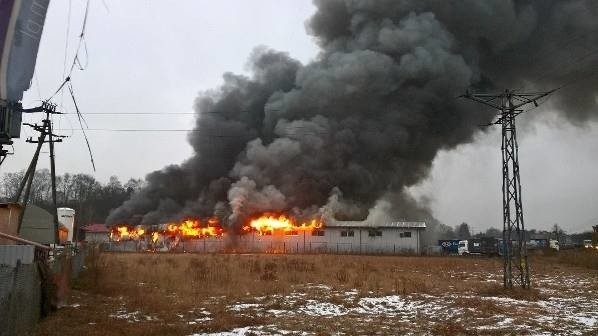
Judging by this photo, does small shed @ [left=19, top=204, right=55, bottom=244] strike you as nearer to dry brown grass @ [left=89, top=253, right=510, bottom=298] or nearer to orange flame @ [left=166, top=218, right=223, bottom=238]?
dry brown grass @ [left=89, top=253, right=510, bottom=298]

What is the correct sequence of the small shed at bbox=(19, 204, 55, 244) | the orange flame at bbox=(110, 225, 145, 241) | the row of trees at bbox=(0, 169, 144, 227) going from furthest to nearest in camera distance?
the row of trees at bbox=(0, 169, 144, 227)
the orange flame at bbox=(110, 225, 145, 241)
the small shed at bbox=(19, 204, 55, 244)

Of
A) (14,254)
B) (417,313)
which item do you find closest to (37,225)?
(14,254)

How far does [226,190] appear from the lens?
2259 inches

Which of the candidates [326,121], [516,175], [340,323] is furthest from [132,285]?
[326,121]

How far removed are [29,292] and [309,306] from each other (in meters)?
8.25

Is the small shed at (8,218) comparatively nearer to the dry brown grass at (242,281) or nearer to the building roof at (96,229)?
the dry brown grass at (242,281)

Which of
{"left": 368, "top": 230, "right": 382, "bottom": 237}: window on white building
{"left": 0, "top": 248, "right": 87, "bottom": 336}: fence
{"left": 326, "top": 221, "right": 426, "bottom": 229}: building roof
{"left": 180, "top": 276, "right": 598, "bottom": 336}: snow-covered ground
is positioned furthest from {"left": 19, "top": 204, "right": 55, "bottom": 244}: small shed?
{"left": 368, "top": 230, "right": 382, "bottom": 237}: window on white building

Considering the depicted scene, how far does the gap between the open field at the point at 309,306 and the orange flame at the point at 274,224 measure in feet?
90.6

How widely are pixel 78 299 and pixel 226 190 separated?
41672 mm

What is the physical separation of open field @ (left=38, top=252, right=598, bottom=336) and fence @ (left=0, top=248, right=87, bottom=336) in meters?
0.43

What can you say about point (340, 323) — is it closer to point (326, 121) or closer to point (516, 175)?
point (516, 175)

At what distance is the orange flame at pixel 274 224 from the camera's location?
52656mm

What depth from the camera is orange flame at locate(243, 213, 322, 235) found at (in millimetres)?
52656

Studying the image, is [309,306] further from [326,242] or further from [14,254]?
[326,242]
